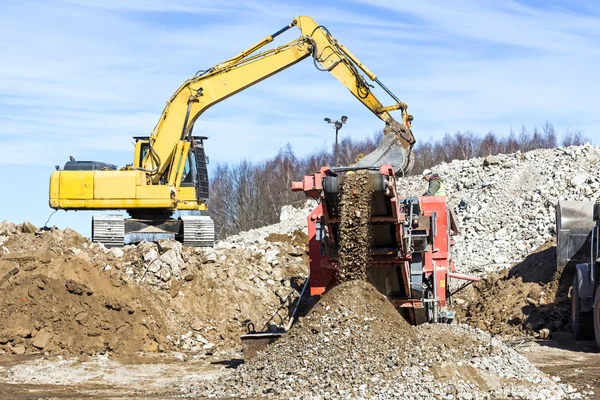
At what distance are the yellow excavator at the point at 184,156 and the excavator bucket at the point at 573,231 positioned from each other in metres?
3.26

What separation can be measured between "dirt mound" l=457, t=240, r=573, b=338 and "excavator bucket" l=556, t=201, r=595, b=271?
312 millimetres

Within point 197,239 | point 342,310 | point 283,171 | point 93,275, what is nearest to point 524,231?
point 197,239

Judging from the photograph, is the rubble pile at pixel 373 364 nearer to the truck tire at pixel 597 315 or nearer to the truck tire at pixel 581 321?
the truck tire at pixel 597 315

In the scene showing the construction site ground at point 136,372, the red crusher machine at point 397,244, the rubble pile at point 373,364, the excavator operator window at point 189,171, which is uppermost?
the excavator operator window at point 189,171

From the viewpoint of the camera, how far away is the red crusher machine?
12.0 m

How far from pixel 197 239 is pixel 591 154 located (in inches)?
554

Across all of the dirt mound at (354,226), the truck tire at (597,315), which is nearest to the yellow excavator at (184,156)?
the truck tire at (597,315)

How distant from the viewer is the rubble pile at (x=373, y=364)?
10.1 metres

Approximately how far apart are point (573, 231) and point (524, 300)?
5.33ft

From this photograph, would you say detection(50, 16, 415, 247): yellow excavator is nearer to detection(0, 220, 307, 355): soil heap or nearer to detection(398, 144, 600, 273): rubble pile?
detection(0, 220, 307, 355): soil heap

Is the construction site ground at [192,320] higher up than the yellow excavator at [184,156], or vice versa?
the yellow excavator at [184,156]

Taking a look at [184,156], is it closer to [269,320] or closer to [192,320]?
[192,320]

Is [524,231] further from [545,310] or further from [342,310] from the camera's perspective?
[342,310]

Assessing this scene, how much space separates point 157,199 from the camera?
19.5m
